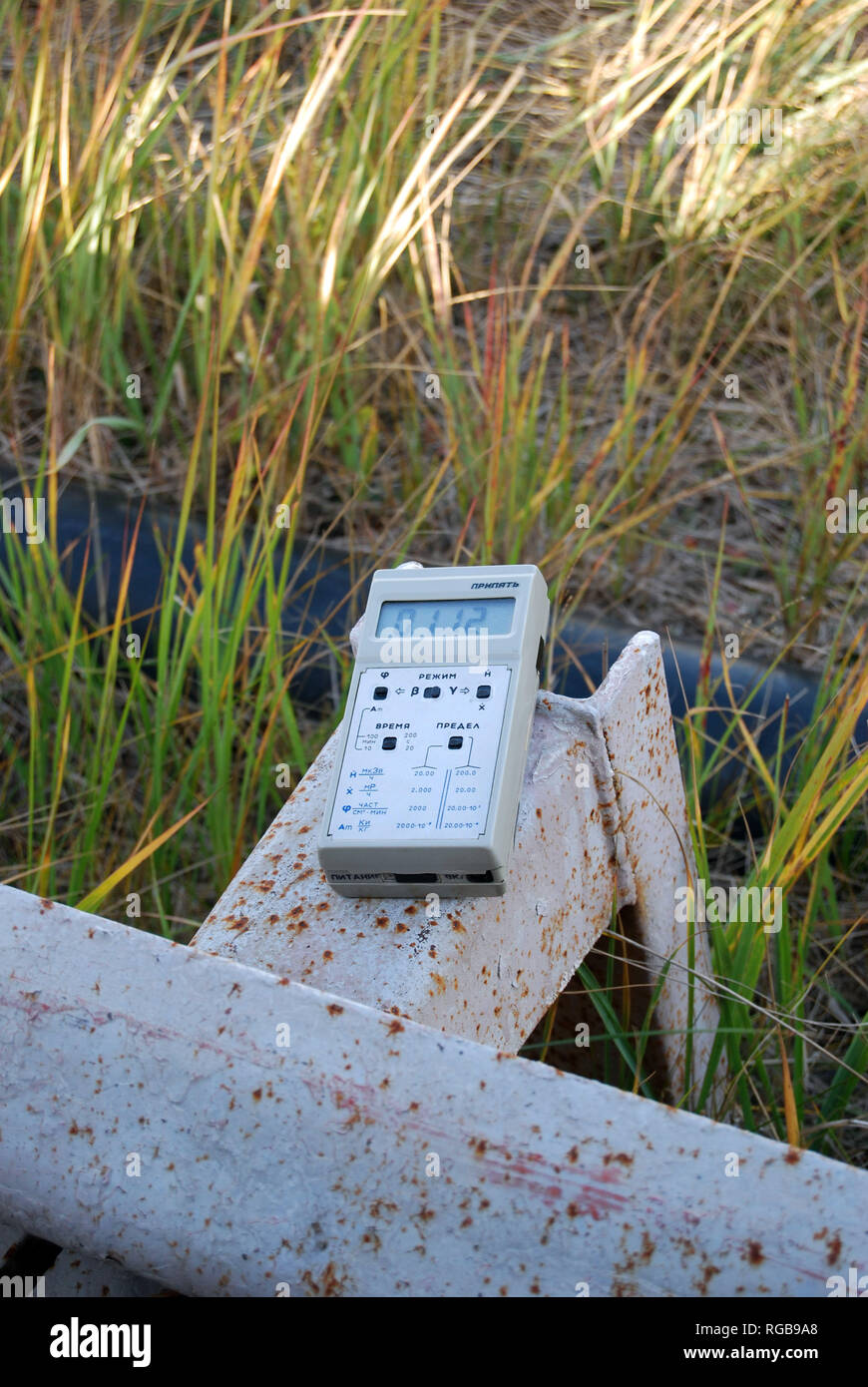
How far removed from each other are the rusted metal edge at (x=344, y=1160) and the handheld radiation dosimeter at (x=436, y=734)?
172mm

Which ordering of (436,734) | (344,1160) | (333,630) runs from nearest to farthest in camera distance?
(344,1160) → (436,734) → (333,630)

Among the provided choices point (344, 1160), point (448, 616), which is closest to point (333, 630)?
point (448, 616)

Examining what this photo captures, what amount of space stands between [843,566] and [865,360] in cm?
46

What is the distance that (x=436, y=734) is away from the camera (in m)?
0.87

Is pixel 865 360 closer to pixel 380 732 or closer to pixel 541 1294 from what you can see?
pixel 380 732

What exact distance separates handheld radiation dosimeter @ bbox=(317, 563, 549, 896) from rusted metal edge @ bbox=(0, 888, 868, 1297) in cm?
17

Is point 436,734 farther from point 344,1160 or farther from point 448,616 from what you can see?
point 344,1160

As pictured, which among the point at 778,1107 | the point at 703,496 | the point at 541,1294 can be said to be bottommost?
the point at 778,1107

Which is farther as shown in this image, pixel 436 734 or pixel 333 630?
pixel 333 630

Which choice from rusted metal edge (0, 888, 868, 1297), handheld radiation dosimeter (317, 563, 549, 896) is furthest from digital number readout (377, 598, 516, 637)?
rusted metal edge (0, 888, 868, 1297)

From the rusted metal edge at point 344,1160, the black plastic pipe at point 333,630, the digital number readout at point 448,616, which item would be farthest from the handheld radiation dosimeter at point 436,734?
the black plastic pipe at point 333,630

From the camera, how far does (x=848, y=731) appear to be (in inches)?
44.2

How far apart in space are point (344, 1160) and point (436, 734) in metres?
0.33
